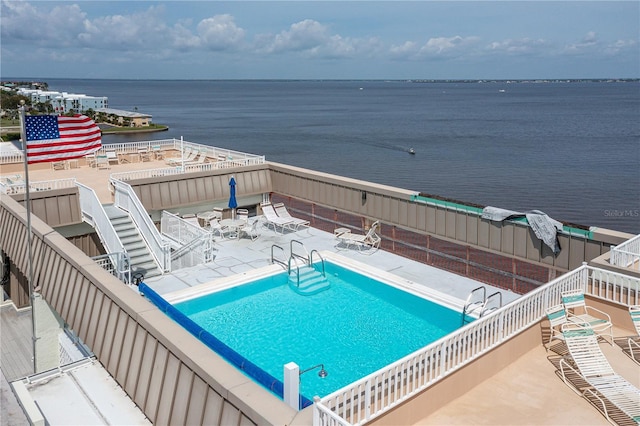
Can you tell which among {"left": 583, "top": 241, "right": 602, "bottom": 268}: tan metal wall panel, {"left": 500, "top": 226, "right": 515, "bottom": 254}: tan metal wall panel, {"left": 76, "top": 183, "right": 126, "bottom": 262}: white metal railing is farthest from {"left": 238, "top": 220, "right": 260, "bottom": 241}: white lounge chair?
{"left": 583, "top": 241, "right": 602, "bottom": 268}: tan metal wall panel

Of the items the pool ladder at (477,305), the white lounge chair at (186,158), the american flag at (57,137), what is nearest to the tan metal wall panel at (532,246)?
the pool ladder at (477,305)

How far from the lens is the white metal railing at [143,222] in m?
13.8

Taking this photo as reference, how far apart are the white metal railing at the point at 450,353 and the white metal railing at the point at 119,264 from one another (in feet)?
25.3

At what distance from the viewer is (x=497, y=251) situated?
1302 centimetres

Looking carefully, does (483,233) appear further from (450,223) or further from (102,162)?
(102,162)

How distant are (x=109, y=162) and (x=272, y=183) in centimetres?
702

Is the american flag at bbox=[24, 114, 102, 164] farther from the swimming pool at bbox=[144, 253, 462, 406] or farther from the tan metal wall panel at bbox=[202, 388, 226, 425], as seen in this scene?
the tan metal wall panel at bbox=[202, 388, 226, 425]

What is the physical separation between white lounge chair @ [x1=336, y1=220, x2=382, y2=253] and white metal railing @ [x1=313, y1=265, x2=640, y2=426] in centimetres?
701

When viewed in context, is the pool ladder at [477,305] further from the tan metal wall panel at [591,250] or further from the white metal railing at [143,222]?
the white metal railing at [143,222]

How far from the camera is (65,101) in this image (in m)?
99.3

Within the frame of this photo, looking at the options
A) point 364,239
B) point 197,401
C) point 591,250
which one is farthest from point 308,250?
point 197,401

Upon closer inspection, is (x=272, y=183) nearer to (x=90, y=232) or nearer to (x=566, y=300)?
(x=90, y=232)

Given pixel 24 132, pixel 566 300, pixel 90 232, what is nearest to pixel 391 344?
pixel 566 300

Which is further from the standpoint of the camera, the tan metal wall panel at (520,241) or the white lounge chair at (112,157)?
the white lounge chair at (112,157)
